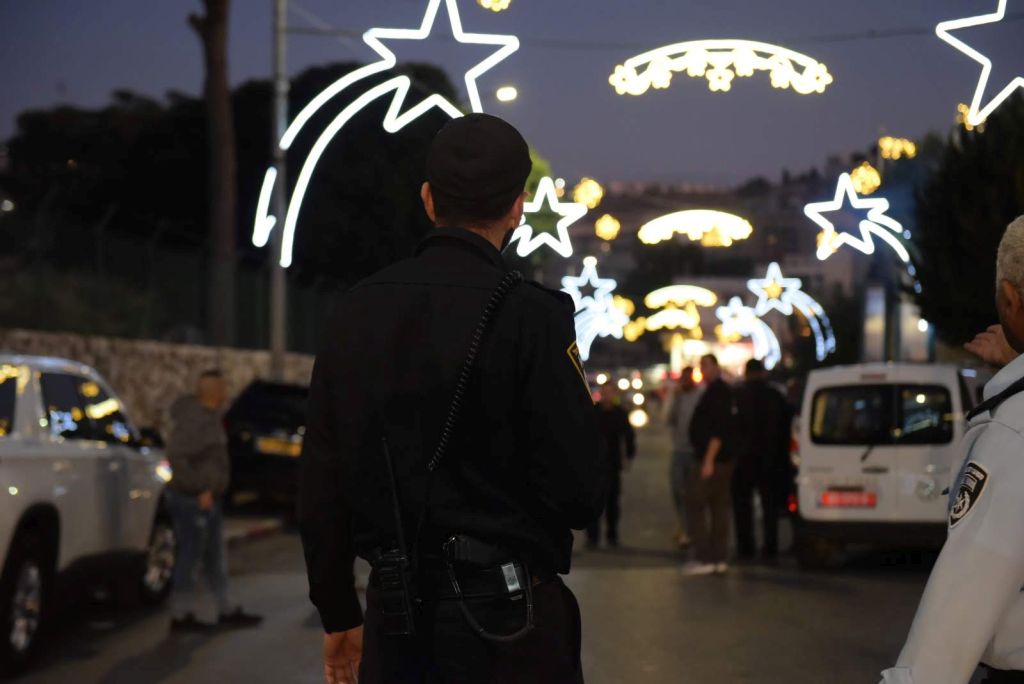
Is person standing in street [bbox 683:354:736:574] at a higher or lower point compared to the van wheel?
higher

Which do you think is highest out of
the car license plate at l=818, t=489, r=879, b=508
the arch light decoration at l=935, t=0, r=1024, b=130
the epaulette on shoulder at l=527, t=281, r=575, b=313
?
the arch light decoration at l=935, t=0, r=1024, b=130

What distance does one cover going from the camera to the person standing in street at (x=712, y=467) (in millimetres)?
14266

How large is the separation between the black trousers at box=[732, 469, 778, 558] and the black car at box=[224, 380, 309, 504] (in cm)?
530

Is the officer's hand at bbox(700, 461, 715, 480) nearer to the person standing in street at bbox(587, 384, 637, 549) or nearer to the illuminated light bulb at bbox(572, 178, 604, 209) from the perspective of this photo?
the person standing in street at bbox(587, 384, 637, 549)

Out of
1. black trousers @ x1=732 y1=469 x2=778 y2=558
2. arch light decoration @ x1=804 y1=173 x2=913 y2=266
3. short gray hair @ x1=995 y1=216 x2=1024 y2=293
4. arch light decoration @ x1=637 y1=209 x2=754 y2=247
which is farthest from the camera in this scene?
arch light decoration @ x1=637 y1=209 x2=754 y2=247

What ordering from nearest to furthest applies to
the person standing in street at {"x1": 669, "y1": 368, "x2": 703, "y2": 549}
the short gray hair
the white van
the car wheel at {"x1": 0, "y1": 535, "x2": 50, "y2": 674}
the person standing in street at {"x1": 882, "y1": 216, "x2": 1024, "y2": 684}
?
1. the person standing in street at {"x1": 882, "y1": 216, "x2": 1024, "y2": 684}
2. the short gray hair
3. the car wheel at {"x1": 0, "y1": 535, "x2": 50, "y2": 674}
4. the white van
5. the person standing in street at {"x1": 669, "y1": 368, "x2": 703, "y2": 549}

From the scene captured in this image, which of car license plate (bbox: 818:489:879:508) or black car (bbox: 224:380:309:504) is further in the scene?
black car (bbox: 224:380:309:504)

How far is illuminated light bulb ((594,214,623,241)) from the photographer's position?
24556mm

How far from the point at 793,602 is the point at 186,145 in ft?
103

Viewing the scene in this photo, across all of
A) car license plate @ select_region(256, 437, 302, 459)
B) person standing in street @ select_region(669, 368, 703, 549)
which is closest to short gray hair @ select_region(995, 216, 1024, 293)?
person standing in street @ select_region(669, 368, 703, 549)

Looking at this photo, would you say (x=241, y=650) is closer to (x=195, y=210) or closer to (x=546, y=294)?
(x=546, y=294)

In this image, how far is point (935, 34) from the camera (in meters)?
12.2

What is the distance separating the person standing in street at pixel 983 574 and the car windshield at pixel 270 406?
16597mm

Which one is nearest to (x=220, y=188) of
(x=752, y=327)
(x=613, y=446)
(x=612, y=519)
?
(x=613, y=446)
